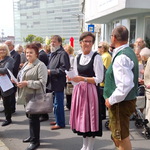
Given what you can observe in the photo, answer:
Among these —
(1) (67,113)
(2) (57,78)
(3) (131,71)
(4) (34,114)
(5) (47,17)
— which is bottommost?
(1) (67,113)

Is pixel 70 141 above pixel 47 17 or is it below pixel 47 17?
below

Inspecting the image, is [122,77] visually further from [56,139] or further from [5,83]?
[5,83]

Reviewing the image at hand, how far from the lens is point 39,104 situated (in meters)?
3.41

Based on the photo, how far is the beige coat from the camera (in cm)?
342

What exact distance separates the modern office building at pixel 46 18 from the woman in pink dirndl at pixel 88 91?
124m

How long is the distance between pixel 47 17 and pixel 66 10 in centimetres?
1386

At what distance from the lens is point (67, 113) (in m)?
5.82

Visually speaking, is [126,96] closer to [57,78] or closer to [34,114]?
[34,114]

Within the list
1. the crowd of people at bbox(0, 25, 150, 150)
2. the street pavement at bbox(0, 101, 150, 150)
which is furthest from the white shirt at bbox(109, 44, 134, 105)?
the street pavement at bbox(0, 101, 150, 150)

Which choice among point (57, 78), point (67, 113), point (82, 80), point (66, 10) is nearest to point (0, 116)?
point (67, 113)

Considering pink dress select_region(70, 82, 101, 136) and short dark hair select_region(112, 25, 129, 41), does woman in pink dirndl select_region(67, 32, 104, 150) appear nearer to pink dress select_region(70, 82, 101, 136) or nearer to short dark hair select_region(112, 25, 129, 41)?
pink dress select_region(70, 82, 101, 136)

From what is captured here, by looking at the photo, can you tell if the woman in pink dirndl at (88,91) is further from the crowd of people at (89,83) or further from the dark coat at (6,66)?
the dark coat at (6,66)

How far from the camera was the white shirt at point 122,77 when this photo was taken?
2297mm

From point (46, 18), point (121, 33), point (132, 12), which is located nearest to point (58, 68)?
point (121, 33)
